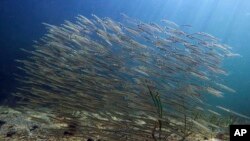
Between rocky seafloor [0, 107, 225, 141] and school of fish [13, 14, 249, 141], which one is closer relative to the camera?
school of fish [13, 14, 249, 141]

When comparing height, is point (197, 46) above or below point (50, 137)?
above

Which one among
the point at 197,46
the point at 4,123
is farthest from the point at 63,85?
the point at 4,123

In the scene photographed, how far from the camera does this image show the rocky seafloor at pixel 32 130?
24.9 feet

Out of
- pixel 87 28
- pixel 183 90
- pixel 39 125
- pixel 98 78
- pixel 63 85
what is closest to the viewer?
pixel 183 90

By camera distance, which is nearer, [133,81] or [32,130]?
[133,81]

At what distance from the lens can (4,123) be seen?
8852 mm

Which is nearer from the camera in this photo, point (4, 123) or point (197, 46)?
point (197, 46)

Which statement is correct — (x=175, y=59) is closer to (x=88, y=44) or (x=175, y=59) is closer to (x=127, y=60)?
(x=127, y=60)

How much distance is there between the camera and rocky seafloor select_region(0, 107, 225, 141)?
760cm

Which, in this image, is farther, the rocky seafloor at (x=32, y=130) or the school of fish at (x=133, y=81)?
the rocky seafloor at (x=32, y=130)

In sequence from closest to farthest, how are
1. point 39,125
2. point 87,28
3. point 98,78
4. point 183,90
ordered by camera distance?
1. point 183,90
2. point 98,78
3. point 87,28
4. point 39,125

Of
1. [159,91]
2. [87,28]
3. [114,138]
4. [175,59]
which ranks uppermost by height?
[87,28]

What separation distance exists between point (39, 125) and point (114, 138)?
2.52m

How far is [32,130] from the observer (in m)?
8.23
